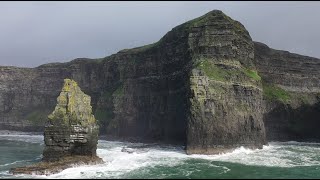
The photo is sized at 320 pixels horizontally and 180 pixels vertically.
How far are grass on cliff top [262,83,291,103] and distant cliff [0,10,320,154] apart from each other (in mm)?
200

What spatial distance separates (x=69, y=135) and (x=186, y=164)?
539 inches

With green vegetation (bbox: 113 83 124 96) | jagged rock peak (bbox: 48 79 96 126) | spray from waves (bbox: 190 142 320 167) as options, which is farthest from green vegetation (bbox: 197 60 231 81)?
green vegetation (bbox: 113 83 124 96)

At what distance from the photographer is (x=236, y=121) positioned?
67.8 m

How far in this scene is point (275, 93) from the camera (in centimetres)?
9081


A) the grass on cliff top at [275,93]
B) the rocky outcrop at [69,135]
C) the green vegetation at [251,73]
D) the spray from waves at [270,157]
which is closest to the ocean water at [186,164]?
the spray from waves at [270,157]

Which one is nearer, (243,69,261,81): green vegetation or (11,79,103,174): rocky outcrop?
(11,79,103,174): rocky outcrop

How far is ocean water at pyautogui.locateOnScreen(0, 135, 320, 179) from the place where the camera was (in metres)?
43.4

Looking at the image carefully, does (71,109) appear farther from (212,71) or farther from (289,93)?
(289,93)

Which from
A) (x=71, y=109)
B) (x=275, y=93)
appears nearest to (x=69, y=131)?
(x=71, y=109)

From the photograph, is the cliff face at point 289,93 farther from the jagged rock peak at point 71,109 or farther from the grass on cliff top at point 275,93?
the jagged rock peak at point 71,109

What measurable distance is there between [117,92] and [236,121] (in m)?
41.9

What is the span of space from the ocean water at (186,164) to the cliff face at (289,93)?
19387 mm

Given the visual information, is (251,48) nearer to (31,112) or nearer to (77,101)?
(77,101)

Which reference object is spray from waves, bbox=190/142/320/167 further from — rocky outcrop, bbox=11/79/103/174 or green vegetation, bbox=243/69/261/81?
rocky outcrop, bbox=11/79/103/174
